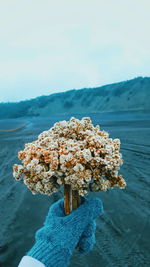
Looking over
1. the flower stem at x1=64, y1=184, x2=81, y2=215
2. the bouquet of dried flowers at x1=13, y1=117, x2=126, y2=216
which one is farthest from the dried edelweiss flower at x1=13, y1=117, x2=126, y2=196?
the flower stem at x1=64, y1=184, x2=81, y2=215

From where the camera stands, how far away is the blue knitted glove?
226cm

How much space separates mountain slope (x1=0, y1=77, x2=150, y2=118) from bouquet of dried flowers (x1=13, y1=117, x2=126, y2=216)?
112 meters

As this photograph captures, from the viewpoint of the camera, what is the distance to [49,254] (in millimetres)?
2232

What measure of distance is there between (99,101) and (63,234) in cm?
14126

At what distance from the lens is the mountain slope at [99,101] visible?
119 meters

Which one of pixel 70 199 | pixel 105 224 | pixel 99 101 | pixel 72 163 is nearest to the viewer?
pixel 72 163

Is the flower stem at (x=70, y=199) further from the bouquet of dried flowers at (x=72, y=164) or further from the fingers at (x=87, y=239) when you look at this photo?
the fingers at (x=87, y=239)

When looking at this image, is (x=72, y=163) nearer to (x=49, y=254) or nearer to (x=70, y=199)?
(x=70, y=199)

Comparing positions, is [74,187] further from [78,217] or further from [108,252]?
[108,252]

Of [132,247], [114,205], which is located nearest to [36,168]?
[132,247]

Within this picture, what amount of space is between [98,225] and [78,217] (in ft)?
9.22

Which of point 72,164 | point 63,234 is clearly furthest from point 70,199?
point 72,164

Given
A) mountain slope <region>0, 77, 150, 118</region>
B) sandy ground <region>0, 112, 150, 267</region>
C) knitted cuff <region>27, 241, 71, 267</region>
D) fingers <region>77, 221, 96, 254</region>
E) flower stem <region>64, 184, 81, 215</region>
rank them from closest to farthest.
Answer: knitted cuff <region>27, 241, 71, 267</region>
flower stem <region>64, 184, 81, 215</region>
fingers <region>77, 221, 96, 254</region>
sandy ground <region>0, 112, 150, 267</region>
mountain slope <region>0, 77, 150, 118</region>

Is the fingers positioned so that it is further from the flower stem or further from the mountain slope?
the mountain slope
